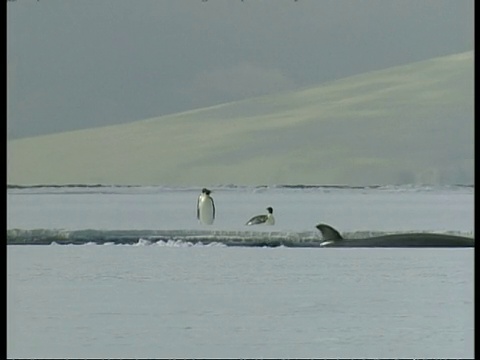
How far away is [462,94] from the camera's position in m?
3.27

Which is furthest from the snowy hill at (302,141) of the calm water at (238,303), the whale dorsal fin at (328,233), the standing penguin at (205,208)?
the calm water at (238,303)

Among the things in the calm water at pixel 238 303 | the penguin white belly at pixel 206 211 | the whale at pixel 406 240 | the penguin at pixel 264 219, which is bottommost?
the calm water at pixel 238 303

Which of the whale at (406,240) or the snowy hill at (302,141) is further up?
the snowy hill at (302,141)

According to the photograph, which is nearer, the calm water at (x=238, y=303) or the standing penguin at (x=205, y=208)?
the calm water at (x=238, y=303)

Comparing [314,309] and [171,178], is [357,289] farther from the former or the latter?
[171,178]

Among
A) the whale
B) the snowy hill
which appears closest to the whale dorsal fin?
the whale

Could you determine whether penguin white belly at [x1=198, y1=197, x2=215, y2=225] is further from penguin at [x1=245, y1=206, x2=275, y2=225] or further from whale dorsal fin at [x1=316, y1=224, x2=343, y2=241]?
whale dorsal fin at [x1=316, y1=224, x2=343, y2=241]

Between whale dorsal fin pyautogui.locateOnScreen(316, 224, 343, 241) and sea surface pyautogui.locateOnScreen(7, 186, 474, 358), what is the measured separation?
2 centimetres

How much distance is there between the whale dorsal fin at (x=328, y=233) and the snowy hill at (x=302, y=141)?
0.15 m

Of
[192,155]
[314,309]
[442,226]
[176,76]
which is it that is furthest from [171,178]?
[442,226]

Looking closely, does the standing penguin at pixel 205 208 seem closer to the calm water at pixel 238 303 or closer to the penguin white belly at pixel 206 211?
the penguin white belly at pixel 206 211

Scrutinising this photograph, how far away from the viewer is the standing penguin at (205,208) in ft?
10.6

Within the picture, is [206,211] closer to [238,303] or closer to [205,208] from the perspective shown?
[205,208]

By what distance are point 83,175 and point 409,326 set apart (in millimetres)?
1169
